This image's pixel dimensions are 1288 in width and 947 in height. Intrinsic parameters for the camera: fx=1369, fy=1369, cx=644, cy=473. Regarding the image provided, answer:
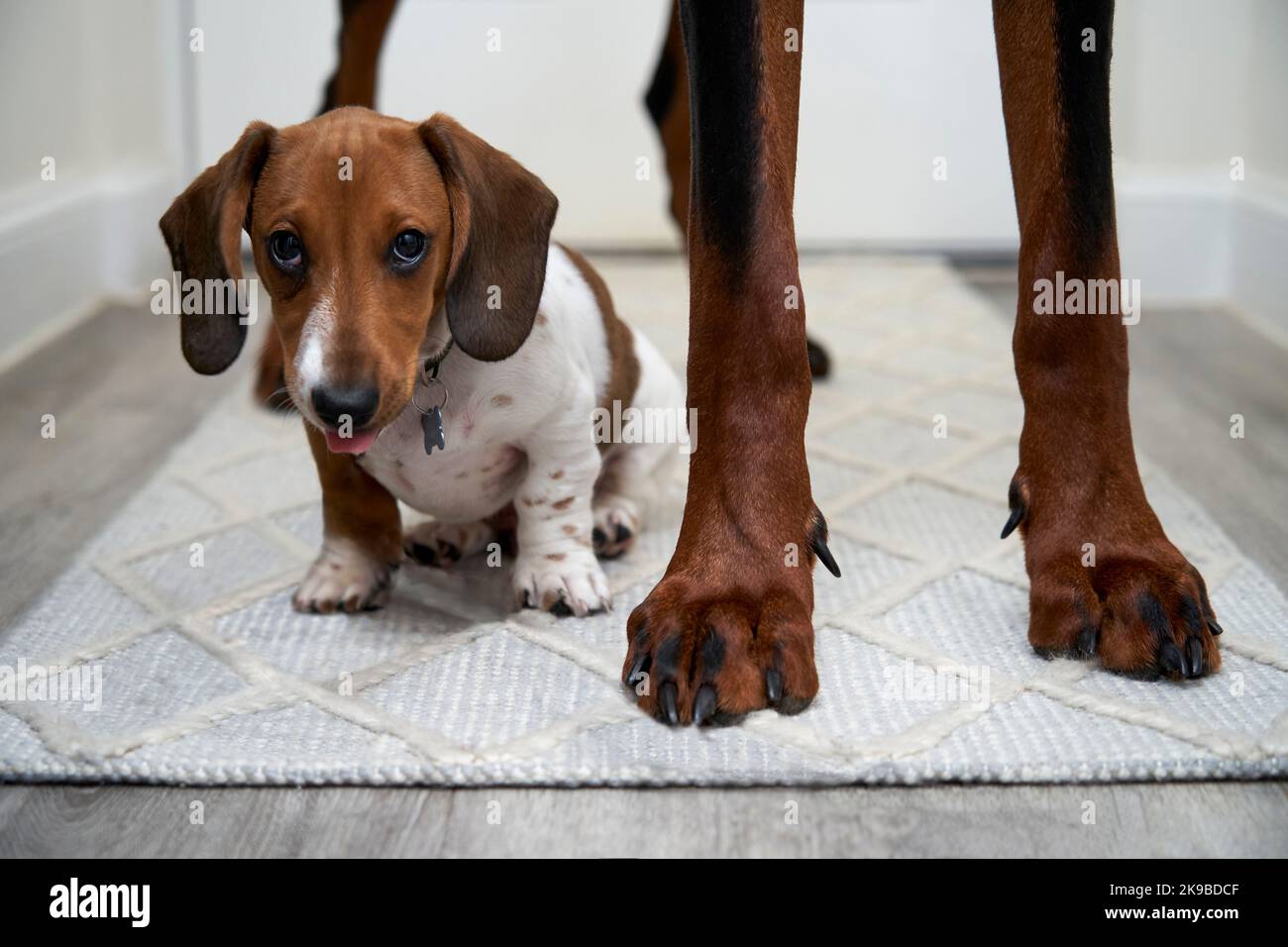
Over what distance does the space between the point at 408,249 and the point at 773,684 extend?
49 centimetres

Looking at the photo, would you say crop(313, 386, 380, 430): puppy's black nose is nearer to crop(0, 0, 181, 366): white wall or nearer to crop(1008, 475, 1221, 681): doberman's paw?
crop(1008, 475, 1221, 681): doberman's paw

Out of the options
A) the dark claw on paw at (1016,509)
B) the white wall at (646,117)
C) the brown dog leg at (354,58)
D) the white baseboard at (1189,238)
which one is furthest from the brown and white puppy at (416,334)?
the white baseboard at (1189,238)

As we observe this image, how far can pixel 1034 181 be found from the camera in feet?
4.27

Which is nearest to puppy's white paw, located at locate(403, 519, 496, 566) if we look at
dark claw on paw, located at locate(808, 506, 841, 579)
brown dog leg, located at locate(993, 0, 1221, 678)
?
dark claw on paw, located at locate(808, 506, 841, 579)

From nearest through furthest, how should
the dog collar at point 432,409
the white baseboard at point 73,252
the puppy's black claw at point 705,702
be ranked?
the puppy's black claw at point 705,702 < the dog collar at point 432,409 < the white baseboard at point 73,252

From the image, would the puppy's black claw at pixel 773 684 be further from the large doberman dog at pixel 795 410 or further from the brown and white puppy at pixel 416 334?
the brown and white puppy at pixel 416 334

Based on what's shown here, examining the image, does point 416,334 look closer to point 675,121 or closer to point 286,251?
point 286,251

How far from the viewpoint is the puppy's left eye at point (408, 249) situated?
119 centimetres

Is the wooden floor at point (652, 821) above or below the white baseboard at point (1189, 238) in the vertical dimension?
below

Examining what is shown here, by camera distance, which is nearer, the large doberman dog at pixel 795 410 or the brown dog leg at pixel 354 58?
the large doberman dog at pixel 795 410

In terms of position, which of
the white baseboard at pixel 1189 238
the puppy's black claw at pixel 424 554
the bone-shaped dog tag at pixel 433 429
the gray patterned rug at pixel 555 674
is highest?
the white baseboard at pixel 1189 238

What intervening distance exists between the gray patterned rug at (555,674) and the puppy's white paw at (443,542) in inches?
1.1

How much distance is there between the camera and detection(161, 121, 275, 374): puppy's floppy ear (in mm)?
1222
